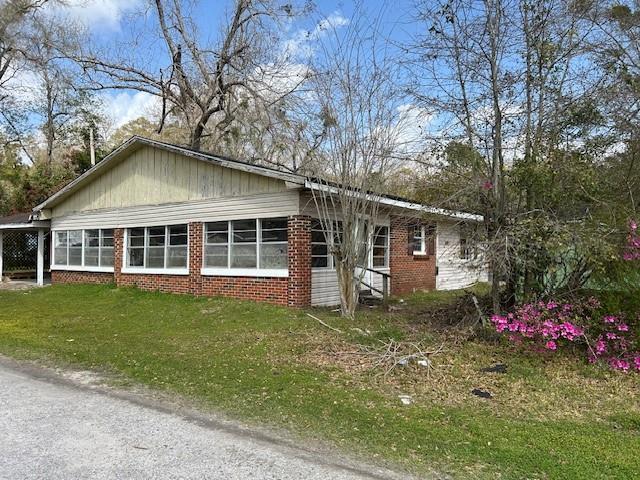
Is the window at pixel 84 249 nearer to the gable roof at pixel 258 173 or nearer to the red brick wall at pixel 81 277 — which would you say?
the red brick wall at pixel 81 277

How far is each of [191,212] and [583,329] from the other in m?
10.2

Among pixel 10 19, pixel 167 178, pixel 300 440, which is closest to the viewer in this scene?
pixel 300 440

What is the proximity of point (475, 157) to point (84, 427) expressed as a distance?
6730 mm

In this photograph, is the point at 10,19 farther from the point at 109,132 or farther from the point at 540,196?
the point at 540,196

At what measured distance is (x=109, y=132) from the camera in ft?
126

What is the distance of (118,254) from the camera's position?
16266mm

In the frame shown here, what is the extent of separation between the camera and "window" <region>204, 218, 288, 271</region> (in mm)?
12172

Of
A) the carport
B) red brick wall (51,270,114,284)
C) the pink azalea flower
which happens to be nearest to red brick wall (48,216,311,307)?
red brick wall (51,270,114,284)

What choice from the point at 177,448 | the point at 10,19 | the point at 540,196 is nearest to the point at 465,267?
the point at 540,196

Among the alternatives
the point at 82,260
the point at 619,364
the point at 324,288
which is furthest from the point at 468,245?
the point at 82,260

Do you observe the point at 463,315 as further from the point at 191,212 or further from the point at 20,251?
the point at 20,251

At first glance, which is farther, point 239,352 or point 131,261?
point 131,261

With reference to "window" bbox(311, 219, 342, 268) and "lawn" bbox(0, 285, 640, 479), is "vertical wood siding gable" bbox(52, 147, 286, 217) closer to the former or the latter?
"window" bbox(311, 219, 342, 268)

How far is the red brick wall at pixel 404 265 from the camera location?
602 inches
